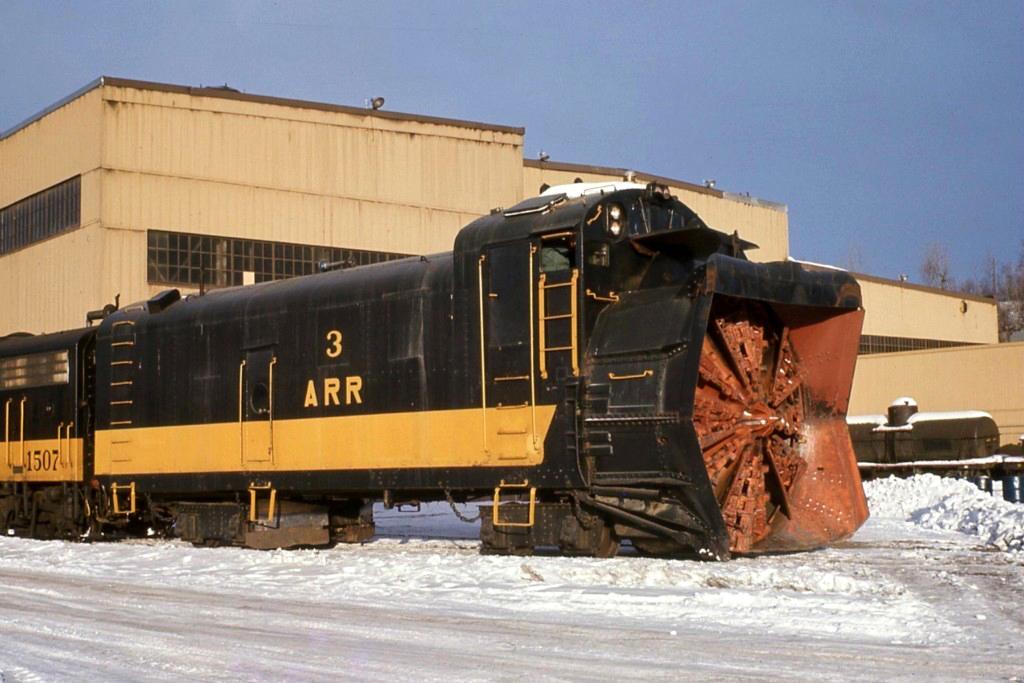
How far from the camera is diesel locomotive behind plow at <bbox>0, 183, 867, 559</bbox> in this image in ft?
46.6

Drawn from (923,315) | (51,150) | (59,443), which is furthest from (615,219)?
(923,315)

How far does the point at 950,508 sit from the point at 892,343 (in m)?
41.0

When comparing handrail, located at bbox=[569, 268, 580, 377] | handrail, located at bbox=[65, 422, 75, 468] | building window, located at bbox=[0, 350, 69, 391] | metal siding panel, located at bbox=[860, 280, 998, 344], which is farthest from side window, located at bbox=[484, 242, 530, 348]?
metal siding panel, located at bbox=[860, 280, 998, 344]

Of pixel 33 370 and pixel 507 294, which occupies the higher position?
pixel 507 294

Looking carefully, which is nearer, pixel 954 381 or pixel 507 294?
pixel 507 294

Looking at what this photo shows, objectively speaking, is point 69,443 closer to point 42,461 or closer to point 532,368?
point 42,461

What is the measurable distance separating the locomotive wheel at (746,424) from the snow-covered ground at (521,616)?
0.72 m

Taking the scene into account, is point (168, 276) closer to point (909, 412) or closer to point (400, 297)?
point (400, 297)

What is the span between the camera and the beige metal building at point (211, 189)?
3466cm

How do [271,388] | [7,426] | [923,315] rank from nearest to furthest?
1. [271,388]
2. [7,426]
3. [923,315]

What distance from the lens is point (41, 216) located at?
124ft

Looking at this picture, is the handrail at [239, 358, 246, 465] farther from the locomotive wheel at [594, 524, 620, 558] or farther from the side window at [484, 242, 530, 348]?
the locomotive wheel at [594, 524, 620, 558]

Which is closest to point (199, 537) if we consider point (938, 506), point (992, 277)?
point (938, 506)

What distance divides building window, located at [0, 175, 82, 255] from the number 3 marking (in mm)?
20170
